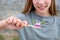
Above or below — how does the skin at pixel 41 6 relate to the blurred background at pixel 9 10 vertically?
above

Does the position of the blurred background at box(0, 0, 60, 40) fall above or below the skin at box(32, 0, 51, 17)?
below

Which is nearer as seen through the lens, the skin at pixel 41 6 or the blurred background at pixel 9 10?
the skin at pixel 41 6

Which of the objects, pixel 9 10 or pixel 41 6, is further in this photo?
pixel 9 10

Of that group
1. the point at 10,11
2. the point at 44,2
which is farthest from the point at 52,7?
the point at 10,11

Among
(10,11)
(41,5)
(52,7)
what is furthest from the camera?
(10,11)

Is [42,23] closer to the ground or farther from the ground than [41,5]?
closer to the ground

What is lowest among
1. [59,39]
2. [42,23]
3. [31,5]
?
[59,39]

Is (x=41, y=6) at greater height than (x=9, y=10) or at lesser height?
greater

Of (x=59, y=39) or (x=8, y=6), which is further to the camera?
(x=8, y=6)

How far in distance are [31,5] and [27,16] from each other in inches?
3.4

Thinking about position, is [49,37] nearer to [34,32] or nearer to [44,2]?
[34,32]

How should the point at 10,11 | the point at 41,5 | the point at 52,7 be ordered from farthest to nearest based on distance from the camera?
1. the point at 10,11
2. the point at 52,7
3. the point at 41,5

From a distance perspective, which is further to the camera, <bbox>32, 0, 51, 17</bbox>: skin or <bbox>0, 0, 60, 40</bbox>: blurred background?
<bbox>0, 0, 60, 40</bbox>: blurred background

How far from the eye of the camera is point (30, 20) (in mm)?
1207
